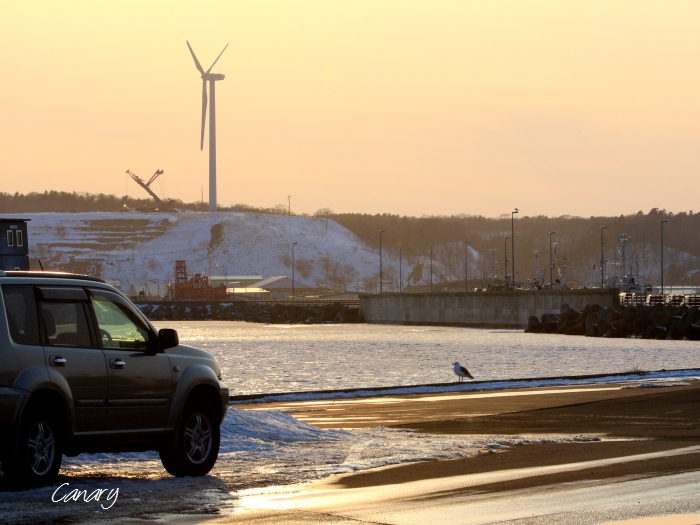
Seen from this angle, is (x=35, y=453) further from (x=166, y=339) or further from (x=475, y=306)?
(x=475, y=306)

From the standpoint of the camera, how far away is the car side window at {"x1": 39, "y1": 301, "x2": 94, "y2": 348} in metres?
12.0

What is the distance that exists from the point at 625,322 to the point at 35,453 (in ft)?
230

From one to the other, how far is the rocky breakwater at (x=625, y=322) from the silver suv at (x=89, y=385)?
60184 millimetres

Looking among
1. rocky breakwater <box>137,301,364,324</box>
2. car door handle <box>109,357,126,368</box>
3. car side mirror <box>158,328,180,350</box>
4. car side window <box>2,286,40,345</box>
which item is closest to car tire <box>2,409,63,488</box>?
car side window <box>2,286,40,345</box>

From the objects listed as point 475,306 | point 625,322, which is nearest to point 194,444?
point 625,322

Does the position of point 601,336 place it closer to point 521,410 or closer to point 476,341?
point 476,341

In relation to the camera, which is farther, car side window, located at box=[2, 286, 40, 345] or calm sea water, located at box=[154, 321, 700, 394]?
calm sea water, located at box=[154, 321, 700, 394]

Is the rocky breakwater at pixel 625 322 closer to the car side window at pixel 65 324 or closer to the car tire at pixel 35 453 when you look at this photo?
the car side window at pixel 65 324

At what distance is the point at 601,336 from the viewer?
78.6 m

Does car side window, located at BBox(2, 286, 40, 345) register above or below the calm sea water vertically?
above

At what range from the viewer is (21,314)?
1168 cm

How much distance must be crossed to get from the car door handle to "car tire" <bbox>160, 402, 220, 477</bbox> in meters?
1.20

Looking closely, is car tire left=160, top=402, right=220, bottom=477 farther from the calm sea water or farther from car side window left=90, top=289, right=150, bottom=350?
the calm sea water

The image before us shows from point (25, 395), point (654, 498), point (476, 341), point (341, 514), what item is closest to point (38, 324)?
point (25, 395)
